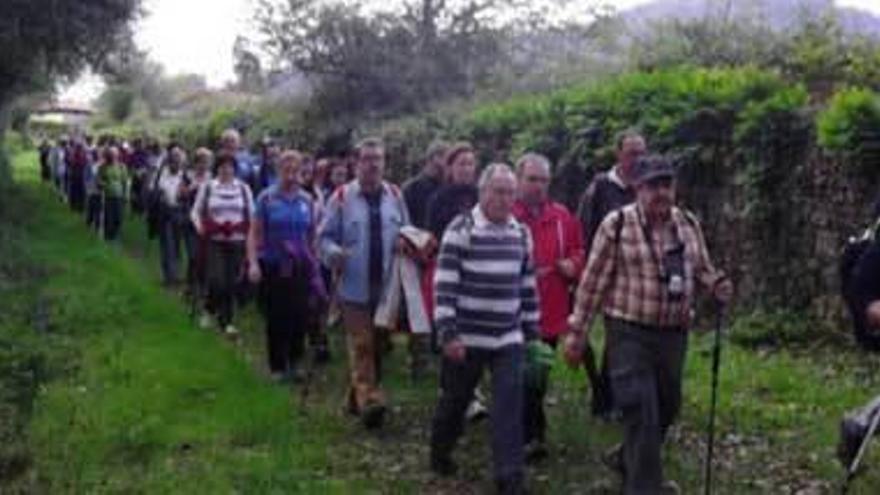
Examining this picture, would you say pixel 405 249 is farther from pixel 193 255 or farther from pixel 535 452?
pixel 193 255

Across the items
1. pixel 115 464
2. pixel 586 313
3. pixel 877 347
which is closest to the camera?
pixel 877 347

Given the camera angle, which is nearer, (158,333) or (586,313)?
(586,313)

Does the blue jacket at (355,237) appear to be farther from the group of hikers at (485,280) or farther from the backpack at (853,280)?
the backpack at (853,280)

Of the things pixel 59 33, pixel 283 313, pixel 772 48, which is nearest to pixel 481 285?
pixel 283 313

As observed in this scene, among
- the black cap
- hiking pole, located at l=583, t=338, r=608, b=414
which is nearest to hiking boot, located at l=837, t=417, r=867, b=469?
the black cap

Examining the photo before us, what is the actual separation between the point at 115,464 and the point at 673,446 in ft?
12.8

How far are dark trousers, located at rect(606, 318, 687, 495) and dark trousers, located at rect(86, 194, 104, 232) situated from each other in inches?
864

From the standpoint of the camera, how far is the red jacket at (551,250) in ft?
33.1

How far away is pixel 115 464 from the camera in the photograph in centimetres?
984

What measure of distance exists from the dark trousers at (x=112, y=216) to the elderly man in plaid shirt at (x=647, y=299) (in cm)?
1928

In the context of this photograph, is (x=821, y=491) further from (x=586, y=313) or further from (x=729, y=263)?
(x=729, y=263)

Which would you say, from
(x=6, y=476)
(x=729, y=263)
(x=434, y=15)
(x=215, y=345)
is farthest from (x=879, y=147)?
(x=434, y=15)

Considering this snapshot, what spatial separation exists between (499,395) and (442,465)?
96cm

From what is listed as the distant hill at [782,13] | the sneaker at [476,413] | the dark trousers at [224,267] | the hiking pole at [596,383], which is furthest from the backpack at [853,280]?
the distant hill at [782,13]
